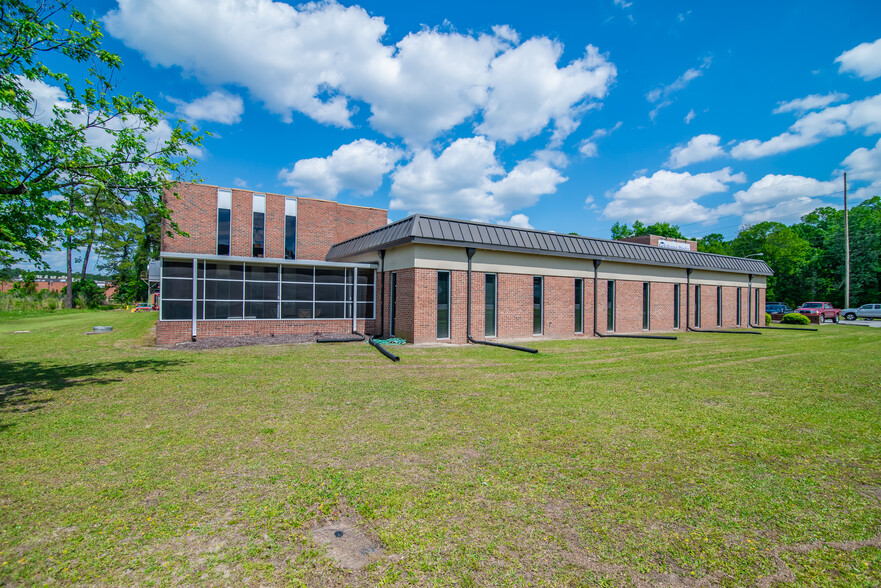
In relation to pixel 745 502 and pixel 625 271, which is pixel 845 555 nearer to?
pixel 745 502

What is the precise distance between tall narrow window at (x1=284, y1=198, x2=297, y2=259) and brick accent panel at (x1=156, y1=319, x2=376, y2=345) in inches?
377

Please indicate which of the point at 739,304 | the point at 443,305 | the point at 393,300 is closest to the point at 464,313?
the point at 443,305

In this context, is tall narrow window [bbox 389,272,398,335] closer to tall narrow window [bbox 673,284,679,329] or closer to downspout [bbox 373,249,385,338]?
downspout [bbox 373,249,385,338]

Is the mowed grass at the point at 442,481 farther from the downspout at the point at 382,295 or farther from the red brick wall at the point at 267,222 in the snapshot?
the red brick wall at the point at 267,222

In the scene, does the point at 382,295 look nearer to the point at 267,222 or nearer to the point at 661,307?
the point at 267,222

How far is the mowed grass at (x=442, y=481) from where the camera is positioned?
2.82 meters

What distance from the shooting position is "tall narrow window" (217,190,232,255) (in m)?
24.4

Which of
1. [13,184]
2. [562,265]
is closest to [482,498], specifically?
[13,184]

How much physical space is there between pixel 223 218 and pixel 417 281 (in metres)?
16.1

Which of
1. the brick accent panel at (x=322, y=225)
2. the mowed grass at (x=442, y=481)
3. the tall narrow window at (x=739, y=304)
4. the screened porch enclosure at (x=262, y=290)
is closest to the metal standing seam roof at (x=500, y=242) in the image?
the screened porch enclosure at (x=262, y=290)

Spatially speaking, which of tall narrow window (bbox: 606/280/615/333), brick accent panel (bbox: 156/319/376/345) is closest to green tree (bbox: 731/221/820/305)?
tall narrow window (bbox: 606/280/615/333)

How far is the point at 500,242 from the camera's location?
670 inches

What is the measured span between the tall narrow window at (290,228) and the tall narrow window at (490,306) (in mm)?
14982

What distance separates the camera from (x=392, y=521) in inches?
131
